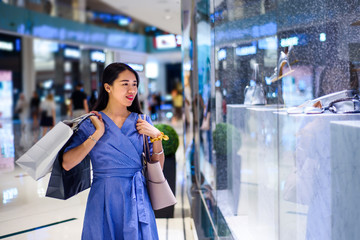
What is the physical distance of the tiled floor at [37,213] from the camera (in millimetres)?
3710

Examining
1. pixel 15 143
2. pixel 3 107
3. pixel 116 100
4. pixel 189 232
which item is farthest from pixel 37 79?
pixel 116 100

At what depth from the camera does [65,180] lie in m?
1.89

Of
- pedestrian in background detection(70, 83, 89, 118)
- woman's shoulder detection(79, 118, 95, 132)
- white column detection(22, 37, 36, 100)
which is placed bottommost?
woman's shoulder detection(79, 118, 95, 132)

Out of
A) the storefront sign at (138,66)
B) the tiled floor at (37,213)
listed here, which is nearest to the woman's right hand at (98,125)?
the storefront sign at (138,66)

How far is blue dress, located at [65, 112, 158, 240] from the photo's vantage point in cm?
186

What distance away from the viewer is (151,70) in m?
5.17

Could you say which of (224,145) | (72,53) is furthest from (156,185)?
(72,53)

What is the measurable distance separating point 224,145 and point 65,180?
187 cm

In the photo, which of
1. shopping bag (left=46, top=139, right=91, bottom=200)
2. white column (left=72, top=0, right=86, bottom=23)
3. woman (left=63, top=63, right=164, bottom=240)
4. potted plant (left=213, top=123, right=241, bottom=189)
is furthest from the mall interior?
white column (left=72, top=0, right=86, bottom=23)

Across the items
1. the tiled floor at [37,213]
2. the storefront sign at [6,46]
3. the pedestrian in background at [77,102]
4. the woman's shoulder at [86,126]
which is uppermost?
the storefront sign at [6,46]

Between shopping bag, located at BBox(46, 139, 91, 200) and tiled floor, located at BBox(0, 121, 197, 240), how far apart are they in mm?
1724

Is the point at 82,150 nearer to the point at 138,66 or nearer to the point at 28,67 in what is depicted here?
the point at 138,66

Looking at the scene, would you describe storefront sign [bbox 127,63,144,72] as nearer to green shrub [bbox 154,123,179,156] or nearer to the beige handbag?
green shrub [bbox 154,123,179,156]

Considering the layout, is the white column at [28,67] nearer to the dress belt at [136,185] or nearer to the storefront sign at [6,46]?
the storefront sign at [6,46]
